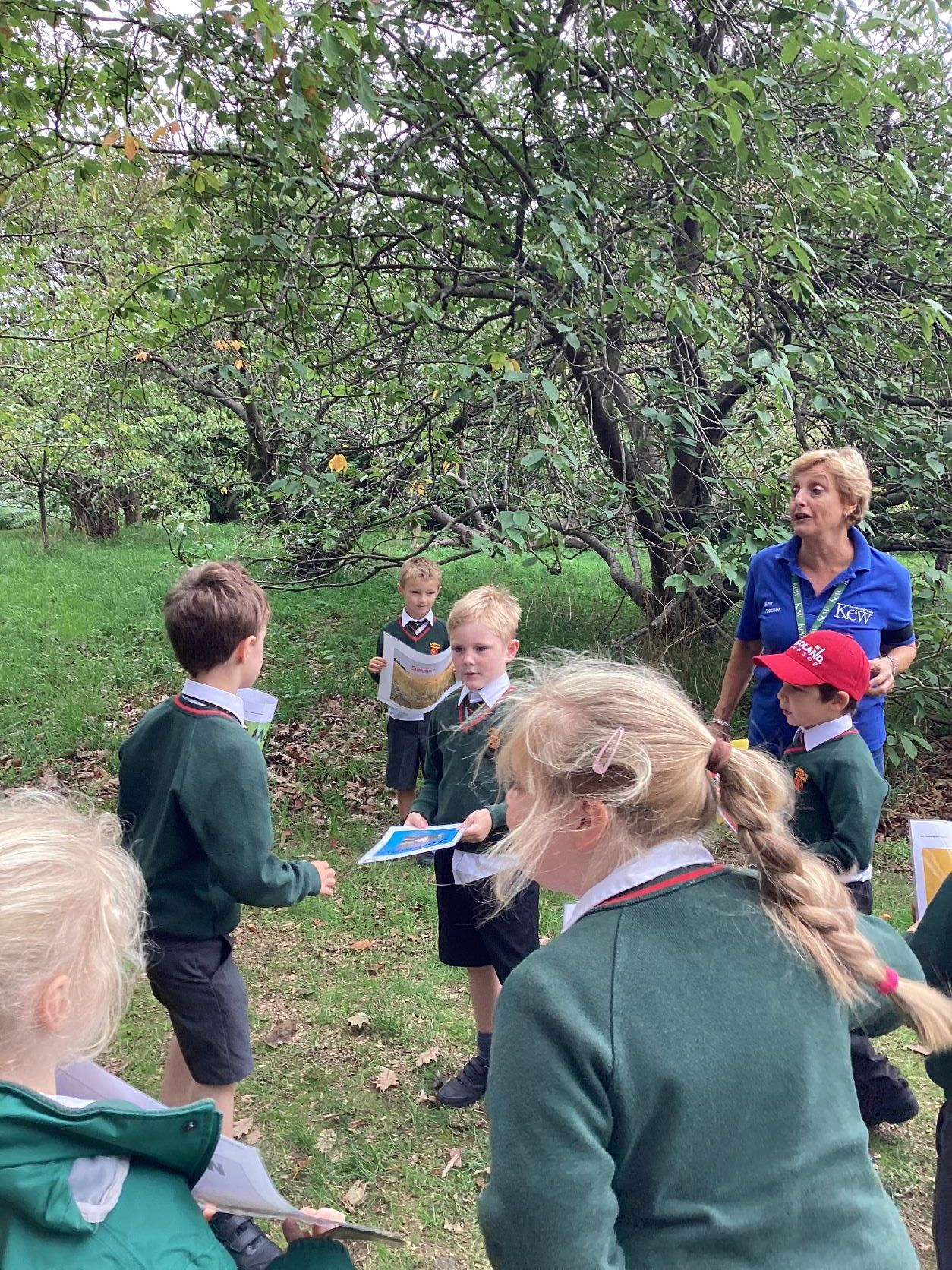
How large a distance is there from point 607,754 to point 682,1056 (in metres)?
0.41

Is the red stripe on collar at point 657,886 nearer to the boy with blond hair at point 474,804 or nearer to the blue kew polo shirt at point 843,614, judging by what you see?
the boy with blond hair at point 474,804

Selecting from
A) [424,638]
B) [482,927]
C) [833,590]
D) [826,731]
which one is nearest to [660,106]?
[833,590]

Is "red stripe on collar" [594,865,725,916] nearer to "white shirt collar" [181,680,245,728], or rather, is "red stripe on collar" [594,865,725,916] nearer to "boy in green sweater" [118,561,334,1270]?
"boy in green sweater" [118,561,334,1270]

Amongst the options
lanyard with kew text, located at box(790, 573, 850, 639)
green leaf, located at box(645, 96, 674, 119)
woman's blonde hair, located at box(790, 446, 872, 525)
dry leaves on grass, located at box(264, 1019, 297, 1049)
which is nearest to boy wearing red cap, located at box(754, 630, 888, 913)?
lanyard with kew text, located at box(790, 573, 850, 639)

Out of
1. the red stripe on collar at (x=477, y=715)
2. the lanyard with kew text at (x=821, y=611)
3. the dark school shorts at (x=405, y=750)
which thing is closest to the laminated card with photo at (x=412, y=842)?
the red stripe on collar at (x=477, y=715)

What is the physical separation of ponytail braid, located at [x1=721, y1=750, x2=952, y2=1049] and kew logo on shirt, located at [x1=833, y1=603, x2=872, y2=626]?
1.92 m

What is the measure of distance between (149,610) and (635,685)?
A: 10052 millimetres

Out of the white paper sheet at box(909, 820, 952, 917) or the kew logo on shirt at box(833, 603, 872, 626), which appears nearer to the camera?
the white paper sheet at box(909, 820, 952, 917)

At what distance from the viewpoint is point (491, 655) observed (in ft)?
9.72

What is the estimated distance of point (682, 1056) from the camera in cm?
107

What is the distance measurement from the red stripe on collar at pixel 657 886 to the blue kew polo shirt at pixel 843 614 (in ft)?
6.41

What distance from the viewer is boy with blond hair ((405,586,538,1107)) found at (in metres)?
2.88

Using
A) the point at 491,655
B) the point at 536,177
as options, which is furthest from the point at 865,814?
the point at 536,177

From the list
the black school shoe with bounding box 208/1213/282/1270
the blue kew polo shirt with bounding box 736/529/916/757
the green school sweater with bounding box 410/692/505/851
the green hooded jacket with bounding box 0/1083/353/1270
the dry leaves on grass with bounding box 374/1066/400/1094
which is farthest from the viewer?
the dry leaves on grass with bounding box 374/1066/400/1094
